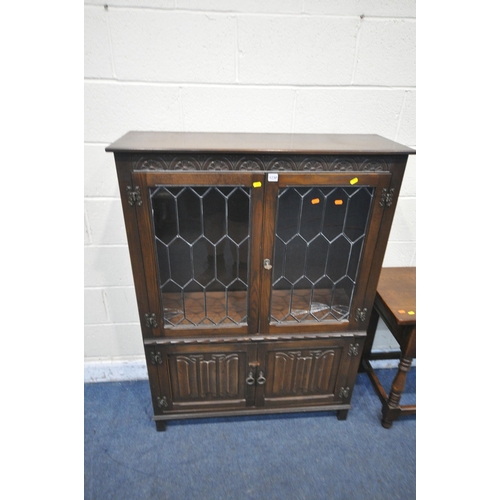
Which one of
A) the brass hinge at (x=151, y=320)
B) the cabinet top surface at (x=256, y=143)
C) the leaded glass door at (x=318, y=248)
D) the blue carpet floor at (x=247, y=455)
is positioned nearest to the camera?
the cabinet top surface at (x=256, y=143)

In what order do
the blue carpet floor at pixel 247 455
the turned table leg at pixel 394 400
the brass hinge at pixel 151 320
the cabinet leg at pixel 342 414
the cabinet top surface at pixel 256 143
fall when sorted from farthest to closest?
the cabinet leg at pixel 342 414
the turned table leg at pixel 394 400
the blue carpet floor at pixel 247 455
the brass hinge at pixel 151 320
the cabinet top surface at pixel 256 143

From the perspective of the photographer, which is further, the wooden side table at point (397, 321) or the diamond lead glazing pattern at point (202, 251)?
the wooden side table at point (397, 321)

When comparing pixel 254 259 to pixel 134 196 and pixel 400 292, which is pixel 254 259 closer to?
pixel 134 196

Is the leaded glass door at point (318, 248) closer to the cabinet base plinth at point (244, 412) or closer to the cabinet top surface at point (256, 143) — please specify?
the cabinet top surface at point (256, 143)

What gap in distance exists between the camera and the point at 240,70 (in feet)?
3.97

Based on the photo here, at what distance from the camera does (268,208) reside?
41.7 inches

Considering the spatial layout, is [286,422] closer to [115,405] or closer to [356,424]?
[356,424]

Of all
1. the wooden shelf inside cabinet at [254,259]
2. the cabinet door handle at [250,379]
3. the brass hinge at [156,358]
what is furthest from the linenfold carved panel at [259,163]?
the cabinet door handle at [250,379]

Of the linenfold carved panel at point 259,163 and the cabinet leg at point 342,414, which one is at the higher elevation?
the linenfold carved panel at point 259,163

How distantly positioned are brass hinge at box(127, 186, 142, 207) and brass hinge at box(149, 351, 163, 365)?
2.08 ft

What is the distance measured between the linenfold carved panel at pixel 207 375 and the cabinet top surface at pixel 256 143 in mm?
849

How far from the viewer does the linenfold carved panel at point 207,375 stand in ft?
4.41

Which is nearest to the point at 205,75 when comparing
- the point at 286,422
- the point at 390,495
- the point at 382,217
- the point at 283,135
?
the point at 283,135

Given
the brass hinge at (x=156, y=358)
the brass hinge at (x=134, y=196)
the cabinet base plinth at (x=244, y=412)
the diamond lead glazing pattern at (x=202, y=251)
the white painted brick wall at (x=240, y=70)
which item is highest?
the white painted brick wall at (x=240, y=70)
